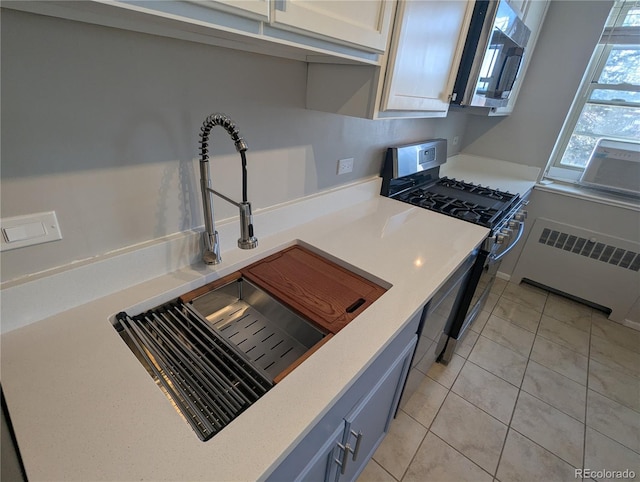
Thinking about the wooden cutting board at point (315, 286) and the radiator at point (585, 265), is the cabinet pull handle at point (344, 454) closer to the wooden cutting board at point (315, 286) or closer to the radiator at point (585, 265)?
the wooden cutting board at point (315, 286)

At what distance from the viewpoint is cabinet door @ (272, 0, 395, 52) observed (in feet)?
2.06

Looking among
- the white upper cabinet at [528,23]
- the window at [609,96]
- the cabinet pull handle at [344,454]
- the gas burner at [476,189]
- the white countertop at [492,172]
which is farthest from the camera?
the white countertop at [492,172]

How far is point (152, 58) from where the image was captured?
0.78 m

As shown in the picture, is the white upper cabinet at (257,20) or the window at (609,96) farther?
the window at (609,96)

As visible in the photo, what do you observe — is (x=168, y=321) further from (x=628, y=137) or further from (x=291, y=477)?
(x=628, y=137)

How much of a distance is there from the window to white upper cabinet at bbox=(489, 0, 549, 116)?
44cm

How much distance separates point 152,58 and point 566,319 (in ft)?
10.4

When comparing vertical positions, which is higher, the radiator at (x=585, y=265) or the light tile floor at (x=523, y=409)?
the radiator at (x=585, y=265)

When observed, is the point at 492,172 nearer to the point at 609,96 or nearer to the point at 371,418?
the point at 609,96

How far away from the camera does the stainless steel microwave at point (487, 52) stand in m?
1.43

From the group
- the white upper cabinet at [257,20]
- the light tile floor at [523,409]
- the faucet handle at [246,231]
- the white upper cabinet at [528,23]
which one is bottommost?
the light tile floor at [523,409]

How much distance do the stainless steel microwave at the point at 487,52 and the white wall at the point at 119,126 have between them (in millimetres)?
900

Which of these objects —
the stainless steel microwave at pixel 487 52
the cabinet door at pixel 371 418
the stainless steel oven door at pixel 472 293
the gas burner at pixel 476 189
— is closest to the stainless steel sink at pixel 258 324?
the cabinet door at pixel 371 418

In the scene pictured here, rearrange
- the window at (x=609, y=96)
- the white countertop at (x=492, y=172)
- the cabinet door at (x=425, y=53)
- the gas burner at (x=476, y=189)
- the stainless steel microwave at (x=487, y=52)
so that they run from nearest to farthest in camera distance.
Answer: the cabinet door at (x=425, y=53) < the stainless steel microwave at (x=487, y=52) < the gas burner at (x=476, y=189) < the window at (x=609, y=96) < the white countertop at (x=492, y=172)
